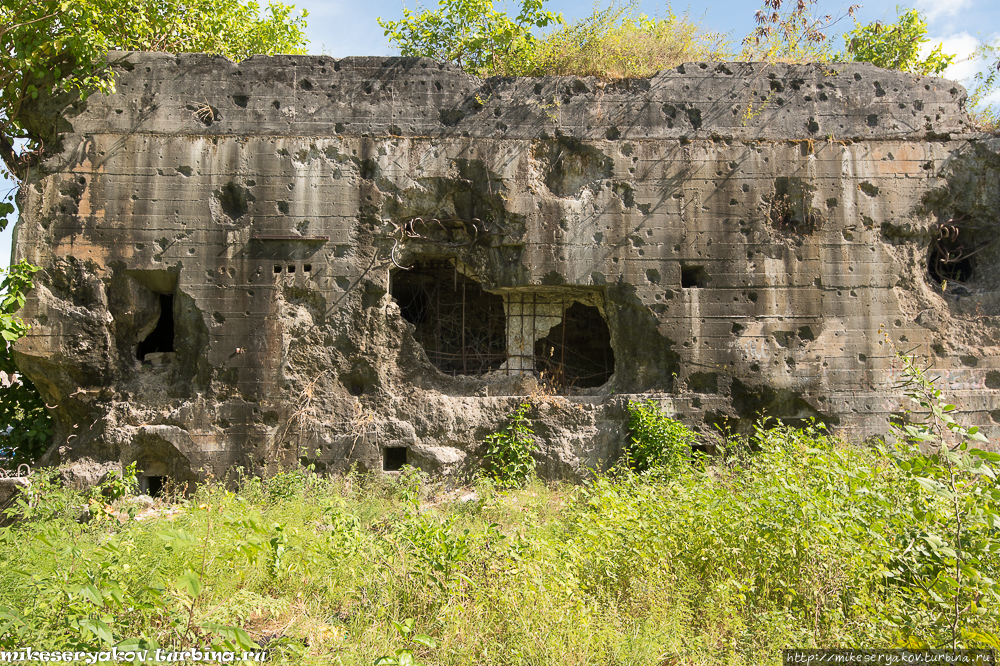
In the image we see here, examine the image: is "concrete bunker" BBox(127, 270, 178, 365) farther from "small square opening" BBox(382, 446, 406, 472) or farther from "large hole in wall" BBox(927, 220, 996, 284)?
"large hole in wall" BBox(927, 220, 996, 284)

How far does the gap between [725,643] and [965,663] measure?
40.7 inches

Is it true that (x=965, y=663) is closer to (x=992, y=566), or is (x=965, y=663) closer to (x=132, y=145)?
(x=992, y=566)

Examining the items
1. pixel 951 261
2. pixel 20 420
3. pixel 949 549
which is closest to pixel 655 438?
pixel 949 549

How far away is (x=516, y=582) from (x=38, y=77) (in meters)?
6.67

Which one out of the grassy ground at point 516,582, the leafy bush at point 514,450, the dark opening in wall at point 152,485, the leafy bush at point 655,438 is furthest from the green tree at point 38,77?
the leafy bush at point 655,438

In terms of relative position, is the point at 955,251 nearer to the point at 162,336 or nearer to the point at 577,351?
the point at 577,351

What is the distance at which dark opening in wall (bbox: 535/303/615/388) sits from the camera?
657 centimetres

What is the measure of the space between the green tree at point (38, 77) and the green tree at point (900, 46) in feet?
31.4

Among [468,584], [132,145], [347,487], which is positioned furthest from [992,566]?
[132,145]

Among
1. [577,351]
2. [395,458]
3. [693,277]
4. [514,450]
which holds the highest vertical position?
[693,277]

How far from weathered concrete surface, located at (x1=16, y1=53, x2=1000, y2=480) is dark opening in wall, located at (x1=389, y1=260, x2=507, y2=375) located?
1.16 ft

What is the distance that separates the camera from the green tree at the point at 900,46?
8.13 metres

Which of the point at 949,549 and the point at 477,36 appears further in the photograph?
the point at 477,36

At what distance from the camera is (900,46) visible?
26.9 feet
